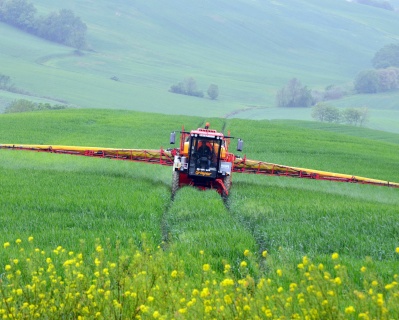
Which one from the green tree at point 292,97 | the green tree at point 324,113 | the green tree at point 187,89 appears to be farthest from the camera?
the green tree at point 187,89

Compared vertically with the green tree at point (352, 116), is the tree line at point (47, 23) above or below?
above

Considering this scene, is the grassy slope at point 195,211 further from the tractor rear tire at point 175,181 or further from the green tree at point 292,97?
the green tree at point 292,97

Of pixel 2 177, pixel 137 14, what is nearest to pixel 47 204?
pixel 2 177

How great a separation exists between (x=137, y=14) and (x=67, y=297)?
621 feet

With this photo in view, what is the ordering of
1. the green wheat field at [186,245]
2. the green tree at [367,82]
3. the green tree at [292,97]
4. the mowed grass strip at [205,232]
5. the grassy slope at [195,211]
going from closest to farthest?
the green wheat field at [186,245] < the mowed grass strip at [205,232] < the grassy slope at [195,211] < the green tree at [292,97] < the green tree at [367,82]

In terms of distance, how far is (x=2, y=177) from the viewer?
2306cm

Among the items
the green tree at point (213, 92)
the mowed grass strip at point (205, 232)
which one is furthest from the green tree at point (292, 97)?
the mowed grass strip at point (205, 232)

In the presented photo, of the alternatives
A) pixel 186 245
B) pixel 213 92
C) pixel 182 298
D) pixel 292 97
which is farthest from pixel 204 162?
pixel 292 97

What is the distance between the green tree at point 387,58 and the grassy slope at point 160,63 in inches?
290

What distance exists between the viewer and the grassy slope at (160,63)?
107 meters

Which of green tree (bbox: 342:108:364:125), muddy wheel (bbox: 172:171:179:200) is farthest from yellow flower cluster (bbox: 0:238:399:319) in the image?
green tree (bbox: 342:108:364:125)

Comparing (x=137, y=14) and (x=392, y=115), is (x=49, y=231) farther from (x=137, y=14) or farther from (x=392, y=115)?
(x=137, y=14)

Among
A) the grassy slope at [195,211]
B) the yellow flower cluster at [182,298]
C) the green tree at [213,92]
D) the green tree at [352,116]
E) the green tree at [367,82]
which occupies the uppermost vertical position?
the green tree at [367,82]

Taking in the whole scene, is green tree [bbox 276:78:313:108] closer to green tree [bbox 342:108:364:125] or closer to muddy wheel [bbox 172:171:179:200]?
green tree [bbox 342:108:364:125]
